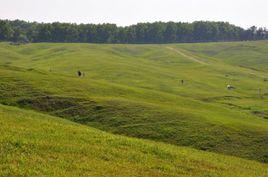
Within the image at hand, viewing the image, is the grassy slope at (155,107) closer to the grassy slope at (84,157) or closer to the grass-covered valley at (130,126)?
the grass-covered valley at (130,126)

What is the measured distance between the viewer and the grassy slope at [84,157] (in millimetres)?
24873

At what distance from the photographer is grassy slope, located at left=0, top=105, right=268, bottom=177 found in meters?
24.9

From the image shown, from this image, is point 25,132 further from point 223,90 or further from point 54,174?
point 223,90

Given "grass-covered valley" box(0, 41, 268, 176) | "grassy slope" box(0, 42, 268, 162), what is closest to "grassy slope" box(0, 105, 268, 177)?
"grass-covered valley" box(0, 41, 268, 176)

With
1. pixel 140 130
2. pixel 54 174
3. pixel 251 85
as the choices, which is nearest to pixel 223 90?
pixel 251 85

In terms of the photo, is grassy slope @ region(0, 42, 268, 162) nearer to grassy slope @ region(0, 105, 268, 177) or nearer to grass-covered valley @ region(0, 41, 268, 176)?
grass-covered valley @ region(0, 41, 268, 176)

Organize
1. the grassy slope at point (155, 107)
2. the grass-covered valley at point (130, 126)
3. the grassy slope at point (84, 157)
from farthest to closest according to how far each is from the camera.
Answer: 1. the grassy slope at point (155, 107)
2. the grass-covered valley at point (130, 126)
3. the grassy slope at point (84, 157)

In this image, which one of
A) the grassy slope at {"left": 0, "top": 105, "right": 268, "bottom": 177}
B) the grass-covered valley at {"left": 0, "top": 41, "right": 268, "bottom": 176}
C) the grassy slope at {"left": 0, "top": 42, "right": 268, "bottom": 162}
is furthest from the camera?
the grassy slope at {"left": 0, "top": 42, "right": 268, "bottom": 162}

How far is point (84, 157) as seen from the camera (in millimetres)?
28125

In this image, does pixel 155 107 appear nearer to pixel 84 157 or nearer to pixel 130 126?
pixel 130 126

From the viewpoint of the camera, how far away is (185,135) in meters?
51.1

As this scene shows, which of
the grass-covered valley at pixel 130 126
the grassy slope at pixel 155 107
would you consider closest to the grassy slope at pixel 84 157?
the grass-covered valley at pixel 130 126

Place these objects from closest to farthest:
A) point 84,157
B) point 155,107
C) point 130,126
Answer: point 84,157 < point 130,126 < point 155,107

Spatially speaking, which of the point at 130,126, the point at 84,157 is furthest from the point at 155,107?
the point at 84,157
